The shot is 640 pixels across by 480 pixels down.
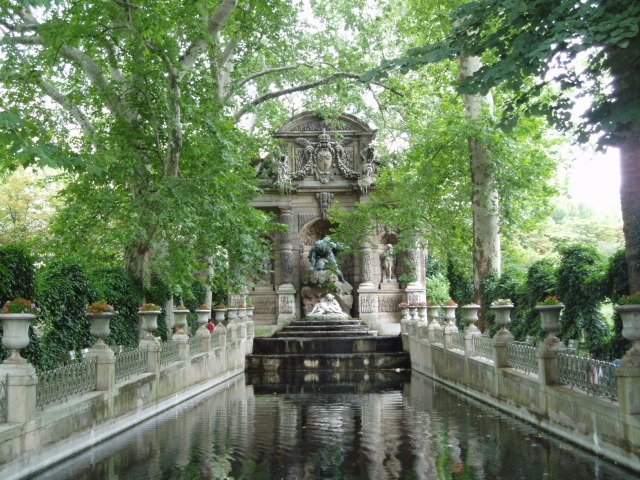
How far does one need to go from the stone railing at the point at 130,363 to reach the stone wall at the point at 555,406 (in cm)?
603

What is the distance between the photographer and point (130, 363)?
1172cm

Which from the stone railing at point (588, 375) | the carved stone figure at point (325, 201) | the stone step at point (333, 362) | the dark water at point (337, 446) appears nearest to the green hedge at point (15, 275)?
the dark water at point (337, 446)

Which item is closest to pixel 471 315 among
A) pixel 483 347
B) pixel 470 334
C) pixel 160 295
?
pixel 470 334

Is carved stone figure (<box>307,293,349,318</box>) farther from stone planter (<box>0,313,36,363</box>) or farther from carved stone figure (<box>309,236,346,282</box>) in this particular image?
stone planter (<box>0,313,36,363</box>)

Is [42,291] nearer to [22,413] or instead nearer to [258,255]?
[22,413]

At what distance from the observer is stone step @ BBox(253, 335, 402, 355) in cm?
2331

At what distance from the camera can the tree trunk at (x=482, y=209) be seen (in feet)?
63.1

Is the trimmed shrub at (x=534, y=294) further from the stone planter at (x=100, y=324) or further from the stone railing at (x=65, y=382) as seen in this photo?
the stone railing at (x=65, y=382)

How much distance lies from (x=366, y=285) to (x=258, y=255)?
1197 centimetres

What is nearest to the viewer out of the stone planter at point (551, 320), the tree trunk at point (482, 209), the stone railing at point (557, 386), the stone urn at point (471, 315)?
the stone railing at point (557, 386)

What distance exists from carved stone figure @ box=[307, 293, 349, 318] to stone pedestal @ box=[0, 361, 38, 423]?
19556 mm

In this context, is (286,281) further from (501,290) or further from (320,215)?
(501,290)

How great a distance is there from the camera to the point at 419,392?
1532cm

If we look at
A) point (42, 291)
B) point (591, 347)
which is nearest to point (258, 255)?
point (42, 291)
